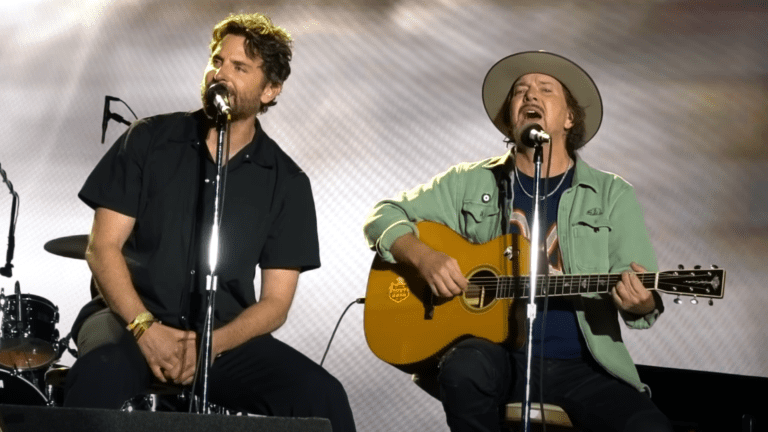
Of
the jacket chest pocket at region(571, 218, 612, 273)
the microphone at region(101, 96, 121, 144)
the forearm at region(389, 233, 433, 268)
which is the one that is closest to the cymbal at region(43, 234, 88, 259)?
the microphone at region(101, 96, 121, 144)

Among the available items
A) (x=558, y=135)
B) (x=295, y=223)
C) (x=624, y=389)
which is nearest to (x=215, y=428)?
(x=295, y=223)

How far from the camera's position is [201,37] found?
4793 millimetres

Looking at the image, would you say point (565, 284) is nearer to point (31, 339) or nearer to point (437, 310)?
point (437, 310)

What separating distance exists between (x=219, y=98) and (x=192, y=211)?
1.81 ft

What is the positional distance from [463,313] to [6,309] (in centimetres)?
269

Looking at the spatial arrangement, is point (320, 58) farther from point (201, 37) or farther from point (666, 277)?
point (666, 277)

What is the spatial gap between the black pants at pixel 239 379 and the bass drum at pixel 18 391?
1.44 meters

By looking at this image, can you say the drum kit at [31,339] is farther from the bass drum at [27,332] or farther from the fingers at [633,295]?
the fingers at [633,295]

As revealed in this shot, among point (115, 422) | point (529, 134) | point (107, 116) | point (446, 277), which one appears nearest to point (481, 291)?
point (446, 277)

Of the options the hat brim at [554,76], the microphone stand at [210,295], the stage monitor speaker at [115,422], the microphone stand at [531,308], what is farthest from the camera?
the hat brim at [554,76]

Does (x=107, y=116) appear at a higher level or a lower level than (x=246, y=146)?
higher

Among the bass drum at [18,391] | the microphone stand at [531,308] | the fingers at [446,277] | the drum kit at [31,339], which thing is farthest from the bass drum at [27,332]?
the microphone stand at [531,308]

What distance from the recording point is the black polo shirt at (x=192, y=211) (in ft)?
10.2

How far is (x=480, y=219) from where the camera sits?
11.3ft
